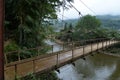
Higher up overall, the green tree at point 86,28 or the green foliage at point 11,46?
the green tree at point 86,28

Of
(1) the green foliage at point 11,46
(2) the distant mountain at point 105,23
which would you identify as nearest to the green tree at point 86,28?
(2) the distant mountain at point 105,23

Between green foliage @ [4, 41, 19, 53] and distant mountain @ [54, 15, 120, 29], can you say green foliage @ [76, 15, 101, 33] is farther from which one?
green foliage @ [4, 41, 19, 53]

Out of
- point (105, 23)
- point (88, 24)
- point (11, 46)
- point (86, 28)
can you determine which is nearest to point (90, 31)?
point (86, 28)

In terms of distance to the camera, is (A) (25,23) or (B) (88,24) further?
(B) (88,24)

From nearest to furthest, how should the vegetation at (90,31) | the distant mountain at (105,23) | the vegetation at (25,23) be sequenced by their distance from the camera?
the vegetation at (25,23)
the distant mountain at (105,23)
the vegetation at (90,31)

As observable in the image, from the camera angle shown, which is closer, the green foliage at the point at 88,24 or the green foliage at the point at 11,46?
the green foliage at the point at 11,46

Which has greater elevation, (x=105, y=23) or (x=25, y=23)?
(x=105, y=23)

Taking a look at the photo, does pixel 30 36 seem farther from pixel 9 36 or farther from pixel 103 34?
pixel 103 34

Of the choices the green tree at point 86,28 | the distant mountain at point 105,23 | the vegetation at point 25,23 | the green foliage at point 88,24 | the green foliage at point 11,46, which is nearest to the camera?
the green foliage at point 11,46

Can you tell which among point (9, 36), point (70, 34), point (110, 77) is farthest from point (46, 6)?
point (70, 34)

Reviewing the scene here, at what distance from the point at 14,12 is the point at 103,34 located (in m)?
24.7

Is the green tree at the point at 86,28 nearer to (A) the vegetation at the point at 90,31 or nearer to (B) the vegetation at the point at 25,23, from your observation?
(A) the vegetation at the point at 90,31

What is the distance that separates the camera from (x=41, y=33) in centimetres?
1281

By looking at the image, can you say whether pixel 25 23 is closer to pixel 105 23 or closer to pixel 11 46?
pixel 11 46
